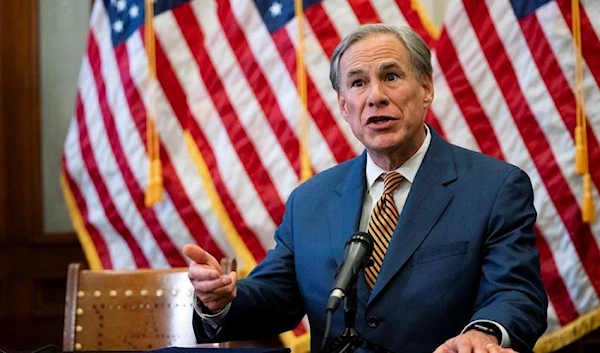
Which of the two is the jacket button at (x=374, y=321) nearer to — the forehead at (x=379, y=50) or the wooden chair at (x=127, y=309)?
the forehead at (x=379, y=50)

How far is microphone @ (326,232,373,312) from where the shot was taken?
70.0 inches

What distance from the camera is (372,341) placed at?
231cm

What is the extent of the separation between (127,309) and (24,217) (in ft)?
5.74

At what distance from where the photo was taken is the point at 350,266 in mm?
1824

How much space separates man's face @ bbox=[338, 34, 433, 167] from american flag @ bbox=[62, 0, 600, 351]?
1255 mm

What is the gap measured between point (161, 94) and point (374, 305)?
195cm

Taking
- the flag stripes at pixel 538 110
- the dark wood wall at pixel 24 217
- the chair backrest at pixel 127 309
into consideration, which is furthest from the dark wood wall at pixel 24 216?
the flag stripes at pixel 538 110

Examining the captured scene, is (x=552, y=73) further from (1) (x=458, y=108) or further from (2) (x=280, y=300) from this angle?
(2) (x=280, y=300)

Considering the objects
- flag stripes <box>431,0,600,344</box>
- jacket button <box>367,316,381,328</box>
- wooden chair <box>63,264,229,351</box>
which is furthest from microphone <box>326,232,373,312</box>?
Answer: flag stripes <box>431,0,600,344</box>

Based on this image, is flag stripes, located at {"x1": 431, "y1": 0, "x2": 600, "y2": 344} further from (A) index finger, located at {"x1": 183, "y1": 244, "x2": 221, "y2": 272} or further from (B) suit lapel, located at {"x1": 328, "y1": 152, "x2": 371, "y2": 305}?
(A) index finger, located at {"x1": 183, "y1": 244, "x2": 221, "y2": 272}

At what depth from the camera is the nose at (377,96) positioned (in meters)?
2.39

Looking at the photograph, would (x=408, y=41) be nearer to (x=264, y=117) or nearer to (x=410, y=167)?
(x=410, y=167)

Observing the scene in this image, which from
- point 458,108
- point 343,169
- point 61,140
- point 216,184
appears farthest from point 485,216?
point 61,140

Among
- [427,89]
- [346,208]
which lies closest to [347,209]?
[346,208]
